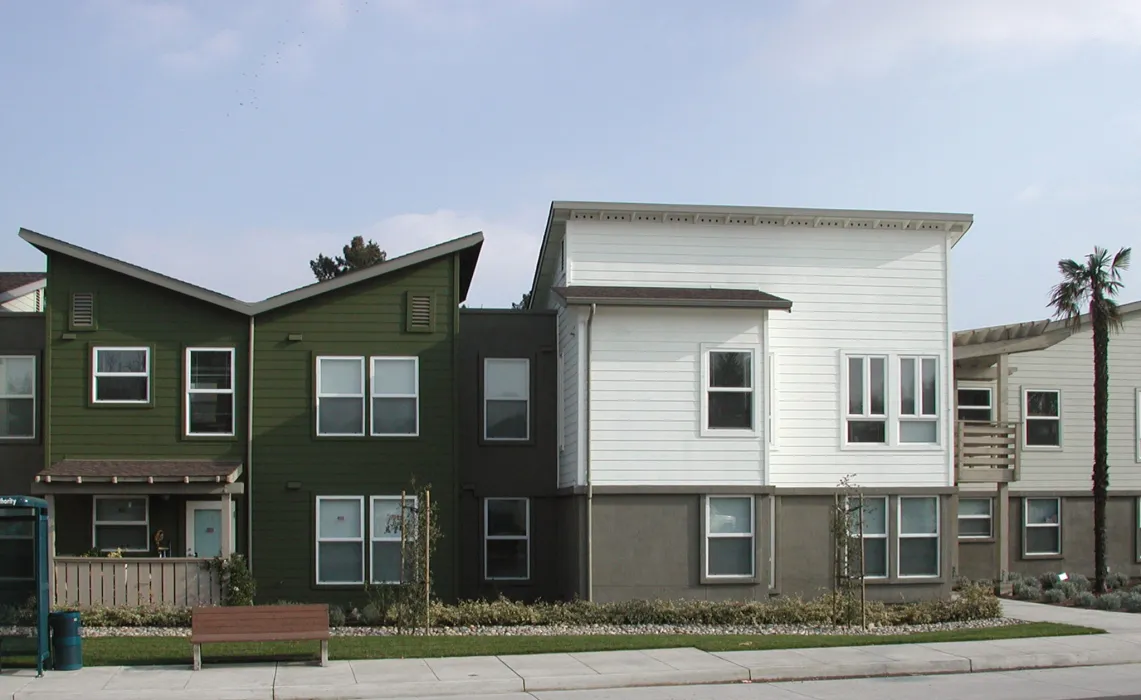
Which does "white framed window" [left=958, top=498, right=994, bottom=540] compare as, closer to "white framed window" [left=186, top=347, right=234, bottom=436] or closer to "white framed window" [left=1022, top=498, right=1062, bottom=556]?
"white framed window" [left=1022, top=498, right=1062, bottom=556]

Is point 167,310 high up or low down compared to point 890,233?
down

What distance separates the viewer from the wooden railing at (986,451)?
2644 cm

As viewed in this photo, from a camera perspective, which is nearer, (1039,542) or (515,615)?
(515,615)

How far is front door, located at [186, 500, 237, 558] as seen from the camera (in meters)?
24.5

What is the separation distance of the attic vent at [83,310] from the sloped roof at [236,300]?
696mm

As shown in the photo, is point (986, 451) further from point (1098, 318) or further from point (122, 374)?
point (122, 374)

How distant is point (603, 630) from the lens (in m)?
20.6

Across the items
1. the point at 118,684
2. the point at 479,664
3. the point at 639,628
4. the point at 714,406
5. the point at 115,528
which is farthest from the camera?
the point at 115,528

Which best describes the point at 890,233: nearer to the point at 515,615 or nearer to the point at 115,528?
the point at 515,615

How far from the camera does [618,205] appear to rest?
77.6 feet

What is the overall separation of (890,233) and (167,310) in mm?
14442

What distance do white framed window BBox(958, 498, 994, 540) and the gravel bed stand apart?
8418mm

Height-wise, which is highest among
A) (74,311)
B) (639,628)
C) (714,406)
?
(74,311)

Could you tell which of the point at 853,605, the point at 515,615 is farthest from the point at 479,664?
the point at 853,605
